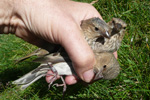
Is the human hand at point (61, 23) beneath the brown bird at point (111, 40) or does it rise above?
above

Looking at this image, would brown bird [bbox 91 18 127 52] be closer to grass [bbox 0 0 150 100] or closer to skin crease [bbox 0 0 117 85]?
skin crease [bbox 0 0 117 85]

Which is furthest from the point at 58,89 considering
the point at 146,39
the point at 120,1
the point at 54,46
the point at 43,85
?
the point at 120,1

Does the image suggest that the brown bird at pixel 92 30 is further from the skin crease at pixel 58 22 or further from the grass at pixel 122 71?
the grass at pixel 122 71

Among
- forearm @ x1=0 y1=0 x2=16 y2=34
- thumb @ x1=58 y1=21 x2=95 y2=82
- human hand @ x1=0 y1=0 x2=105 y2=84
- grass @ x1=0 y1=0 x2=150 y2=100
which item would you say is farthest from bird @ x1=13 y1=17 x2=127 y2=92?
forearm @ x1=0 y1=0 x2=16 y2=34

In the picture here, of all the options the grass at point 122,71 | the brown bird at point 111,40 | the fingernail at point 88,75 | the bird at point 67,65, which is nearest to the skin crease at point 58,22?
the fingernail at point 88,75

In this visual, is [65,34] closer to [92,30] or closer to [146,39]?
Answer: [92,30]

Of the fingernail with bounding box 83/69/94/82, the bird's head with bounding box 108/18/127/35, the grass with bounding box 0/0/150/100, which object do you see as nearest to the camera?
the fingernail with bounding box 83/69/94/82

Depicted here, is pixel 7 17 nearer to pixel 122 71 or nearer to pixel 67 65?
pixel 67 65
